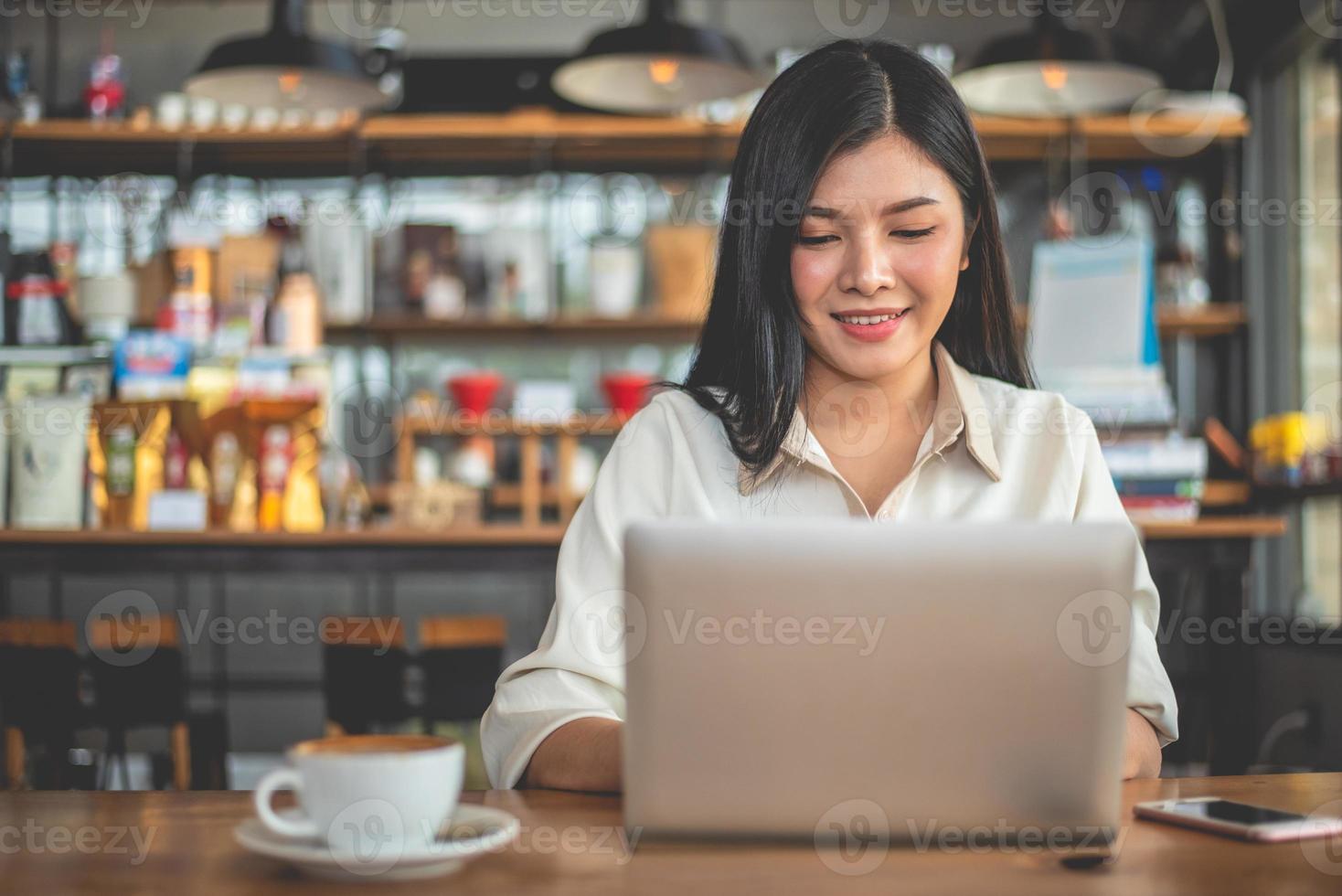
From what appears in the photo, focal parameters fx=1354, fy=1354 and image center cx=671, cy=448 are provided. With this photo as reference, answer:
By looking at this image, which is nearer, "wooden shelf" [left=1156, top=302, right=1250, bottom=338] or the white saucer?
the white saucer

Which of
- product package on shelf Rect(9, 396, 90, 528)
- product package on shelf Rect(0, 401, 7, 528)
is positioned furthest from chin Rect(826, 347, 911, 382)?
product package on shelf Rect(0, 401, 7, 528)

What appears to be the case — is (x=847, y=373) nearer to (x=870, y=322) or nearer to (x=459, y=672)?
(x=870, y=322)

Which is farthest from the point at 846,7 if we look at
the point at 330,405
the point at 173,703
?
the point at 173,703

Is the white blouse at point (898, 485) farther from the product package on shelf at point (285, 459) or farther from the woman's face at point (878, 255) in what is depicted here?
the product package on shelf at point (285, 459)

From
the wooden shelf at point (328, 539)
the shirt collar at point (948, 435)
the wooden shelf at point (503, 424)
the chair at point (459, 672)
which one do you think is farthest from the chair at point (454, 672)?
the shirt collar at point (948, 435)

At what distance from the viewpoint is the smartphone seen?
836mm

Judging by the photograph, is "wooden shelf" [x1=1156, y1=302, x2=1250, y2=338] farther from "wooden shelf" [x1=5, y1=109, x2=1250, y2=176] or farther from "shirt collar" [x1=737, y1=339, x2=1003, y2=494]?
"shirt collar" [x1=737, y1=339, x2=1003, y2=494]

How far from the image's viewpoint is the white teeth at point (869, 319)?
1.30 meters

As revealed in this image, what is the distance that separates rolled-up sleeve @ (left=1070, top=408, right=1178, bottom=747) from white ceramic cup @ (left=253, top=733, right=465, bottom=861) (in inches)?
22.1

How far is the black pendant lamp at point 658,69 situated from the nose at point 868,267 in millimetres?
2055

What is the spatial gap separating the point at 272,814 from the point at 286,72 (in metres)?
2.81

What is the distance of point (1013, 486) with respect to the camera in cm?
132

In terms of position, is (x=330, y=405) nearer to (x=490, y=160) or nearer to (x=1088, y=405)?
(x=490, y=160)

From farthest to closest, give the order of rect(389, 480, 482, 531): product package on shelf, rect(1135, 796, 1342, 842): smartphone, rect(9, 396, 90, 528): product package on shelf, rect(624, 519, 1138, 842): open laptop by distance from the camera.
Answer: rect(389, 480, 482, 531): product package on shelf → rect(9, 396, 90, 528): product package on shelf → rect(1135, 796, 1342, 842): smartphone → rect(624, 519, 1138, 842): open laptop
